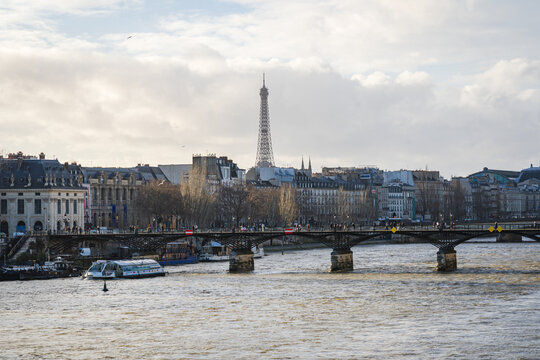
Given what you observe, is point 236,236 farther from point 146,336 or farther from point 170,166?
point 170,166

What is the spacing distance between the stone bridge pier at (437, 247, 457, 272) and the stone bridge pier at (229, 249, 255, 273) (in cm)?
1629

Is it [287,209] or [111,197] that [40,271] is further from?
[287,209]

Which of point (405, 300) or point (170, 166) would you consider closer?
point (405, 300)

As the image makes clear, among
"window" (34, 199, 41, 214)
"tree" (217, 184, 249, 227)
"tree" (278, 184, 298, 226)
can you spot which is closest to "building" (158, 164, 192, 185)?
"tree" (217, 184, 249, 227)

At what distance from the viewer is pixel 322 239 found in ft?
303

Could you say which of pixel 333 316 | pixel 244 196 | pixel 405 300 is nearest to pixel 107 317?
pixel 333 316

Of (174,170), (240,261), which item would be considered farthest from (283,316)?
(174,170)

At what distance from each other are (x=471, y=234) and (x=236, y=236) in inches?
788

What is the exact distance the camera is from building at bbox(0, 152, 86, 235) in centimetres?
11356

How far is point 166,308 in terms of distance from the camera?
62312mm

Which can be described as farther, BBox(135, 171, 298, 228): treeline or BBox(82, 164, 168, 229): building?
BBox(82, 164, 168, 229): building

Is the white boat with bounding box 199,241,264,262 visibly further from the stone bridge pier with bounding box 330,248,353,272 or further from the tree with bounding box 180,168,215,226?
the stone bridge pier with bounding box 330,248,353,272

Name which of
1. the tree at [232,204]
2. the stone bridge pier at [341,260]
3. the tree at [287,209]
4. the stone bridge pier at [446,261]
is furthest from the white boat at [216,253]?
the tree at [287,209]

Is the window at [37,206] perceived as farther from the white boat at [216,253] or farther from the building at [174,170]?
the building at [174,170]
